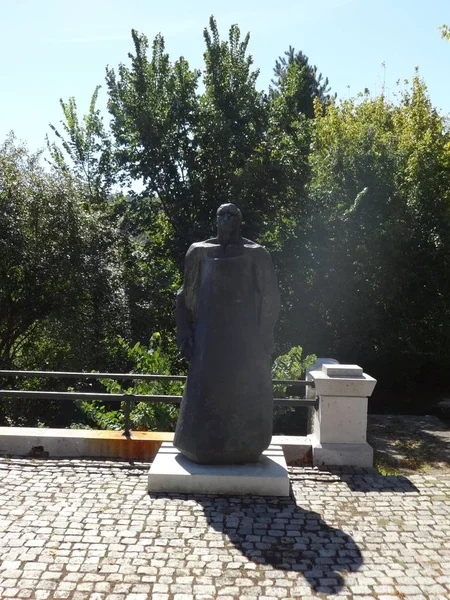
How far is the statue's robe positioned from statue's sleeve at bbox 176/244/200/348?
11 centimetres

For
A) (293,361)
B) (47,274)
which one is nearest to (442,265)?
(293,361)

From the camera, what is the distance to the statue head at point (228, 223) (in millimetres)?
5977

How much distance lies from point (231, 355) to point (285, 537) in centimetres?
175

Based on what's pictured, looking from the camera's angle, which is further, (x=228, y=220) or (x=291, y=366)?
(x=291, y=366)

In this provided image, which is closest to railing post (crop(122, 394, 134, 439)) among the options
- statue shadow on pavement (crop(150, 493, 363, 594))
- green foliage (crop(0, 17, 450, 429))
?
statue shadow on pavement (crop(150, 493, 363, 594))

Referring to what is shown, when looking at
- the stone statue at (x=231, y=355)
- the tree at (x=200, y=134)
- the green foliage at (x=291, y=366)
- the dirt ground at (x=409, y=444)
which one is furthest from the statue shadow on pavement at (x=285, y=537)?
the tree at (x=200, y=134)

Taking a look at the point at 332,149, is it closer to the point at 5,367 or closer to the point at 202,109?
the point at 202,109

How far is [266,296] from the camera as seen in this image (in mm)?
6043

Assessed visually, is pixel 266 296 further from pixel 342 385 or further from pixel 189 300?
pixel 342 385

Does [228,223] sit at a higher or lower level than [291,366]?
higher

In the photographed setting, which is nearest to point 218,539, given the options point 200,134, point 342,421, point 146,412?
point 342,421

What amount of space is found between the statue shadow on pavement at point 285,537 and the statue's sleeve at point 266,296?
1.52 meters

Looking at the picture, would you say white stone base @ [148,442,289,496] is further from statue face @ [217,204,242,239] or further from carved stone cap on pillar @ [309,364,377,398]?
statue face @ [217,204,242,239]

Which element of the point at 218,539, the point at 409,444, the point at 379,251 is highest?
the point at 379,251
